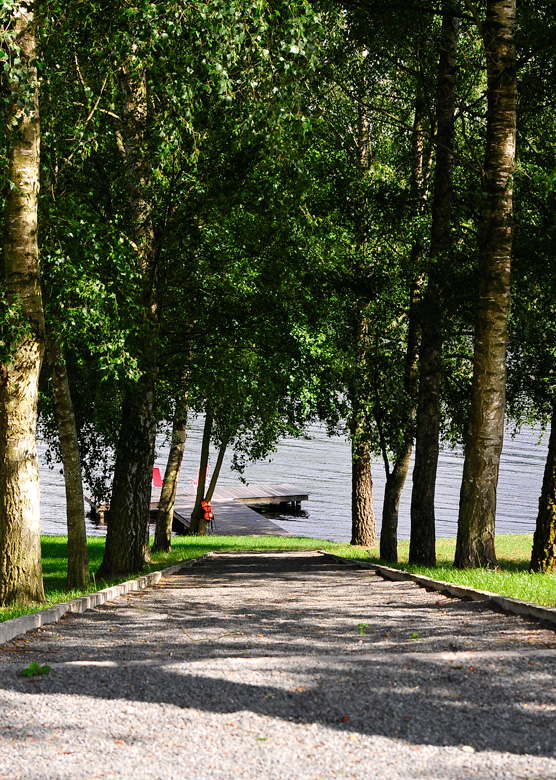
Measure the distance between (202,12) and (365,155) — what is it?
45.4 ft

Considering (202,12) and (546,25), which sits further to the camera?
(546,25)

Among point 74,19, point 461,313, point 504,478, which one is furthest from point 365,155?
point 504,478

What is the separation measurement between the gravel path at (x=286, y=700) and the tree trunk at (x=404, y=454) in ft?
30.1

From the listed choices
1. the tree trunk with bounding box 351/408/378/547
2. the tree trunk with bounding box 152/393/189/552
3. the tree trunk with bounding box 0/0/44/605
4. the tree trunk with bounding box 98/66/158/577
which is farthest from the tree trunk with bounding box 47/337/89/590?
the tree trunk with bounding box 351/408/378/547

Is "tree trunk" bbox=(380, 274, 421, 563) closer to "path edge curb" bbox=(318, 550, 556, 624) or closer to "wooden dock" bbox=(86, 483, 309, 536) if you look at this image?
"path edge curb" bbox=(318, 550, 556, 624)

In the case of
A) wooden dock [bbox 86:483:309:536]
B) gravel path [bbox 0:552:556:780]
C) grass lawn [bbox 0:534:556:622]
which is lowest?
wooden dock [bbox 86:483:309:536]

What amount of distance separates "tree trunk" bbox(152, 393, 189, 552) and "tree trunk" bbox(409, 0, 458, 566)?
731 cm

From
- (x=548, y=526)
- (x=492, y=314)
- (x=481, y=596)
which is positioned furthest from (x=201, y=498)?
(x=481, y=596)

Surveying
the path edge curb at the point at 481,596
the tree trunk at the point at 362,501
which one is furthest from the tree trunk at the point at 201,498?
the path edge curb at the point at 481,596

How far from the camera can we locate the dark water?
37656mm

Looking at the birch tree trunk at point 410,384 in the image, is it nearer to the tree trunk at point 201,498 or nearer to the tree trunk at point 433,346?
the tree trunk at point 433,346

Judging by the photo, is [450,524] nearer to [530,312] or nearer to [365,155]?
[365,155]

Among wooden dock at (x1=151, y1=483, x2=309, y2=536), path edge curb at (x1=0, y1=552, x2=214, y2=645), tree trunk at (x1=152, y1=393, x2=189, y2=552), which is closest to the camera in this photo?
path edge curb at (x1=0, y1=552, x2=214, y2=645)

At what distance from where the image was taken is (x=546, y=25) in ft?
33.8
